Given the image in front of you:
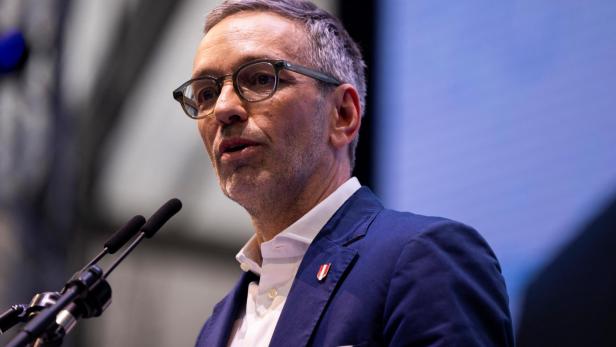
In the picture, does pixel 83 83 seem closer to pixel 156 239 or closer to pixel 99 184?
pixel 99 184

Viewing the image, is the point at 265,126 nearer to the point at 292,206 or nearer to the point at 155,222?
the point at 292,206

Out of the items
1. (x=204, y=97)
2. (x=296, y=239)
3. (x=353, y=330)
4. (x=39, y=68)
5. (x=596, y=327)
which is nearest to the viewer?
(x=353, y=330)

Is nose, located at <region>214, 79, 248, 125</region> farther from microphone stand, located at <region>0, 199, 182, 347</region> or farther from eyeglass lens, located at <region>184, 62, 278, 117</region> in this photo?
microphone stand, located at <region>0, 199, 182, 347</region>

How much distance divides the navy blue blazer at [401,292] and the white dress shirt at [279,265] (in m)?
0.10

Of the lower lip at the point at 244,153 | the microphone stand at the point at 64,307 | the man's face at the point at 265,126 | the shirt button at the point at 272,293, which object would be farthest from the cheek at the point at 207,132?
the microphone stand at the point at 64,307

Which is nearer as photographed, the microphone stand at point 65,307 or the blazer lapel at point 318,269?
the microphone stand at point 65,307

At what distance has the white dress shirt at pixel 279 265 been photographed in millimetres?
1944

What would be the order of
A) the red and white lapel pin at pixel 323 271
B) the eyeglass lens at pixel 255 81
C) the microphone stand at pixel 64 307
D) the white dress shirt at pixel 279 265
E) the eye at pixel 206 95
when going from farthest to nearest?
1. the eye at pixel 206 95
2. the eyeglass lens at pixel 255 81
3. the white dress shirt at pixel 279 265
4. the red and white lapel pin at pixel 323 271
5. the microphone stand at pixel 64 307

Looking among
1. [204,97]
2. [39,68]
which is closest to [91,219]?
[39,68]

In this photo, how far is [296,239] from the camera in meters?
1.99

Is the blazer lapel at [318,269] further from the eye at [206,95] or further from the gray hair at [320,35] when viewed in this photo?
the eye at [206,95]

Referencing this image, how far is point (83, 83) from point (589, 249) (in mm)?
3401

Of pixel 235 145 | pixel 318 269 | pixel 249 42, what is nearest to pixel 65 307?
pixel 318 269

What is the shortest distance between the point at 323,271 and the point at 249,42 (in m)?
0.67
